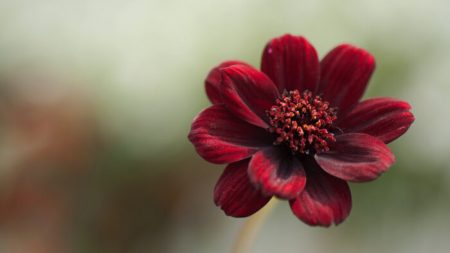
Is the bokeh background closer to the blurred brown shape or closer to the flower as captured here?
the blurred brown shape

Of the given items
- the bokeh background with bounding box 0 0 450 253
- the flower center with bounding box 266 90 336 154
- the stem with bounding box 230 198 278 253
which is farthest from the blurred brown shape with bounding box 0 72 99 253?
the flower center with bounding box 266 90 336 154

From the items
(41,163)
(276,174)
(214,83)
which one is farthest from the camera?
(41,163)

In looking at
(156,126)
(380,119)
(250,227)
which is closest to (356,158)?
(380,119)

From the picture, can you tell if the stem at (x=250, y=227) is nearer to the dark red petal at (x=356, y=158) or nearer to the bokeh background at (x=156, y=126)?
the dark red petal at (x=356, y=158)

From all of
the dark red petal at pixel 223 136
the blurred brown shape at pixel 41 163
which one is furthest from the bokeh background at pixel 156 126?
the dark red petal at pixel 223 136

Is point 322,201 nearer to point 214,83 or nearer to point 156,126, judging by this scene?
point 214,83

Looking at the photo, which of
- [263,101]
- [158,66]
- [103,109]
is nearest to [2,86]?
[103,109]
